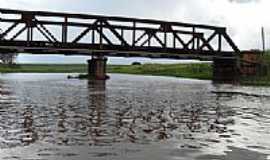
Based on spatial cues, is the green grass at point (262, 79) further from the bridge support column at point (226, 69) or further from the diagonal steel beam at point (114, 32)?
the diagonal steel beam at point (114, 32)

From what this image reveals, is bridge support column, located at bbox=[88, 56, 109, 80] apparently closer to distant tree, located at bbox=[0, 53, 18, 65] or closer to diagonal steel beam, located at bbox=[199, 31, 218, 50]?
diagonal steel beam, located at bbox=[199, 31, 218, 50]

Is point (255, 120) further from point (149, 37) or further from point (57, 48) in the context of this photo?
point (149, 37)

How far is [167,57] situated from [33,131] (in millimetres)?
48967

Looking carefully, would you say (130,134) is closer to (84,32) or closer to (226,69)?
(84,32)

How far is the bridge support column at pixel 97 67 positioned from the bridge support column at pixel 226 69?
578 inches

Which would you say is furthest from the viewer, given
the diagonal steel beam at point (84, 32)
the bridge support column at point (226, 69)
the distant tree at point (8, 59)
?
the distant tree at point (8, 59)

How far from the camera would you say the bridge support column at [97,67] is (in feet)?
204

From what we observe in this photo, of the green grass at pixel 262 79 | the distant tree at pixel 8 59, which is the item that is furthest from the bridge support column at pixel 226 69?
the distant tree at pixel 8 59

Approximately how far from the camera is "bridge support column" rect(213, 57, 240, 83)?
69.1 metres

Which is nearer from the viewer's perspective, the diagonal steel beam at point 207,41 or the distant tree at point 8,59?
the diagonal steel beam at point 207,41

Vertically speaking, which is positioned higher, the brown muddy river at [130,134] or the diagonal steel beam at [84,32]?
the diagonal steel beam at [84,32]

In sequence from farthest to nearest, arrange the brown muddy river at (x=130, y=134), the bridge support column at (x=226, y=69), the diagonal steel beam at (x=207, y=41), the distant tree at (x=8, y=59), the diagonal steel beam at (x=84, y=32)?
the distant tree at (x=8, y=59), the bridge support column at (x=226, y=69), the diagonal steel beam at (x=207, y=41), the diagonal steel beam at (x=84, y=32), the brown muddy river at (x=130, y=134)

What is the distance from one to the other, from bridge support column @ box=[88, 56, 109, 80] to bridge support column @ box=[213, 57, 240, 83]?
48.1 ft

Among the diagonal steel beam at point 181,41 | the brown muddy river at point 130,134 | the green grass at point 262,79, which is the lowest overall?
the brown muddy river at point 130,134
